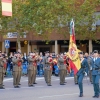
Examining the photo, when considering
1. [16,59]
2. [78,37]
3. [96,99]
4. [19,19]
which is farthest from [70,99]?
[78,37]

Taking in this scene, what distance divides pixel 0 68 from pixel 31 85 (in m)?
1.95

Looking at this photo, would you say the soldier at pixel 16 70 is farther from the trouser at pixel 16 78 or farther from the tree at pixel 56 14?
the tree at pixel 56 14

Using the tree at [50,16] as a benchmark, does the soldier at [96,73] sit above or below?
below

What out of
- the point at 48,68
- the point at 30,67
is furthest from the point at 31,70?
the point at 48,68

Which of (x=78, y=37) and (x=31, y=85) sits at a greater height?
(x=78, y=37)

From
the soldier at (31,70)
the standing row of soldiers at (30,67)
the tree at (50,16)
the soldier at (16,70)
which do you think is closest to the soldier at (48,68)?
the standing row of soldiers at (30,67)

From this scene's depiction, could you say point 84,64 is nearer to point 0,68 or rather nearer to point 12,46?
point 0,68

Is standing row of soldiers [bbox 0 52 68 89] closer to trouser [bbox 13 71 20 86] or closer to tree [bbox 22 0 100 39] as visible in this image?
trouser [bbox 13 71 20 86]

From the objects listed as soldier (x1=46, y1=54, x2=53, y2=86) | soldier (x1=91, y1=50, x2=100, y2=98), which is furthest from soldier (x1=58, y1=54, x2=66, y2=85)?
soldier (x1=91, y1=50, x2=100, y2=98)

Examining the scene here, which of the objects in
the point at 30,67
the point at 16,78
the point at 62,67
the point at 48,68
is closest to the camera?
the point at 16,78

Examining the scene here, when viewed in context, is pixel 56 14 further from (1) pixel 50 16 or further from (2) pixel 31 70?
(2) pixel 31 70

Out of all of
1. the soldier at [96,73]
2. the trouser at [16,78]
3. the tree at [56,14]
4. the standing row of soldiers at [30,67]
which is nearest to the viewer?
the soldier at [96,73]

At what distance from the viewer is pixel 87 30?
123 feet

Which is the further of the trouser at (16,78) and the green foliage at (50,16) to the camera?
the green foliage at (50,16)
